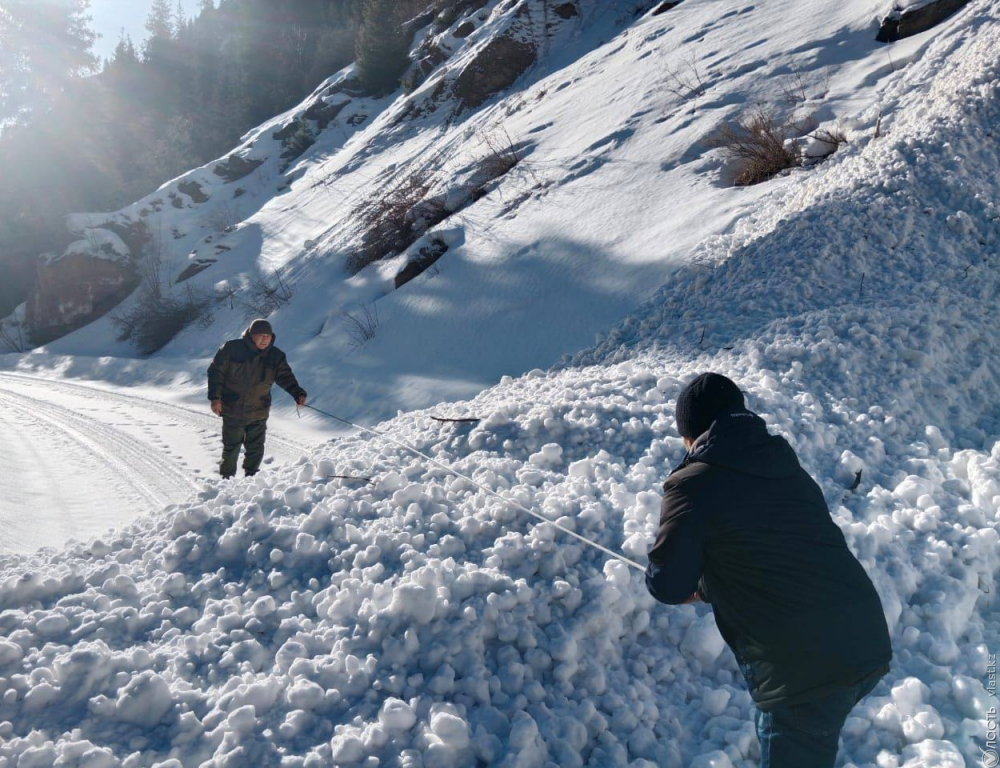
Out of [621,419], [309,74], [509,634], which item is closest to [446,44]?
[309,74]

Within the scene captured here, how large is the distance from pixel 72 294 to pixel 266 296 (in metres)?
11.6

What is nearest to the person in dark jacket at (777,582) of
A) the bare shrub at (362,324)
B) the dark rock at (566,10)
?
the bare shrub at (362,324)

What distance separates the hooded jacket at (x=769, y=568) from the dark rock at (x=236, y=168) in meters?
31.6

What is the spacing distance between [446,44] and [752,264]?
72.6 ft

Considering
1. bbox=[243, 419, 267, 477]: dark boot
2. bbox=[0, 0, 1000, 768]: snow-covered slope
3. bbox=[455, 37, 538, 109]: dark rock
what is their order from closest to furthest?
bbox=[0, 0, 1000, 768]: snow-covered slope < bbox=[243, 419, 267, 477]: dark boot < bbox=[455, 37, 538, 109]: dark rock

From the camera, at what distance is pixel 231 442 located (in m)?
6.33

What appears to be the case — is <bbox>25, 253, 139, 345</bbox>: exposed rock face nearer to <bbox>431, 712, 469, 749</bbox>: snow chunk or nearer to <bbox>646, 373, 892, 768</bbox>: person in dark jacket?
<bbox>431, 712, 469, 749</bbox>: snow chunk

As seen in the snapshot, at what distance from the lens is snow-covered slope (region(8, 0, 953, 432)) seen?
28.6ft

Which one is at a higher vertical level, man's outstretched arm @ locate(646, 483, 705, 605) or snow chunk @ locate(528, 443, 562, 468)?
man's outstretched arm @ locate(646, 483, 705, 605)

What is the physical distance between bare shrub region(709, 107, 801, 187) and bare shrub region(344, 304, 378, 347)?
242 inches

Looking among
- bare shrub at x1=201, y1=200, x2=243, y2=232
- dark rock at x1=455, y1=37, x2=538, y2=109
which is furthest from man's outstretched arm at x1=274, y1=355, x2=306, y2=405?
bare shrub at x1=201, y1=200, x2=243, y2=232

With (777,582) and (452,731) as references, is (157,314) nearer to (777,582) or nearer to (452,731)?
(452,731)

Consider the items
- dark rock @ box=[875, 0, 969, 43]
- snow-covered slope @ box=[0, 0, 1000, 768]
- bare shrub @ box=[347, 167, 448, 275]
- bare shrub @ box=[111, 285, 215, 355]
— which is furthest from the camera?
bare shrub @ box=[111, 285, 215, 355]

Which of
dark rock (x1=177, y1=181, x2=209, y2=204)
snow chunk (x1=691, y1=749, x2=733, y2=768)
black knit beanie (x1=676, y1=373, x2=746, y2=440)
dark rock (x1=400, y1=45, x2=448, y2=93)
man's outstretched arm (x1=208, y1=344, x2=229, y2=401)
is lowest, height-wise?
snow chunk (x1=691, y1=749, x2=733, y2=768)
